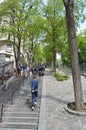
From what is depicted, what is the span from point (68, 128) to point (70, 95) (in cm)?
730

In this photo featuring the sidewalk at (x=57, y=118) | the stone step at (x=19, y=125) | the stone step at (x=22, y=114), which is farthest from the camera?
the stone step at (x=22, y=114)

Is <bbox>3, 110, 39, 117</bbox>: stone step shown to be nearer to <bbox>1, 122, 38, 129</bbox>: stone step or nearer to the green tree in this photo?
<bbox>1, 122, 38, 129</bbox>: stone step

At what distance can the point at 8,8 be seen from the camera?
36219 mm

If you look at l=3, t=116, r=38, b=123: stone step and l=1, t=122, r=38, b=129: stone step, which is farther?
l=3, t=116, r=38, b=123: stone step

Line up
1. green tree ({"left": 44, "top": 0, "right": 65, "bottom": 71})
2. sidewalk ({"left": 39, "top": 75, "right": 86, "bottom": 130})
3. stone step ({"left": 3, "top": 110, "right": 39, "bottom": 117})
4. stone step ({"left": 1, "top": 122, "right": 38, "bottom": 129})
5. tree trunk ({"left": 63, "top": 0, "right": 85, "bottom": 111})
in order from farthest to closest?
1. green tree ({"left": 44, "top": 0, "right": 65, "bottom": 71})
2. tree trunk ({"left": 63, "top": 0, "right": 85, "bottom": 111})
3. stone step ({"left": 3, "top": 110, "right": 39, "bottom": 117})
4. stone step ({"left": 1, "top": 122, "right": 38, "bottom": 129})
5. sidewalk ({"left": 39, "top": 75, "right": 86, "bottom": 130})

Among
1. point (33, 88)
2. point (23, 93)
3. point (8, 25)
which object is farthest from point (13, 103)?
point (8, 25)

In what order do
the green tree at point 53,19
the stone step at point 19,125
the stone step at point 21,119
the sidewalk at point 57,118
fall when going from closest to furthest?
the sidewalk at point 57,118
the stone step at point 19,125
the stone step at point 21,119
the green tree at point 53,19

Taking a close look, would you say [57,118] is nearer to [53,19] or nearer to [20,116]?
[20,116]

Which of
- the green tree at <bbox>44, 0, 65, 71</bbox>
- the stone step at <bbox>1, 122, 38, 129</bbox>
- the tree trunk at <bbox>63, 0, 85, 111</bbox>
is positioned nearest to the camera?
the stone step at <bbox>1, 122, 38, 129</bbox>

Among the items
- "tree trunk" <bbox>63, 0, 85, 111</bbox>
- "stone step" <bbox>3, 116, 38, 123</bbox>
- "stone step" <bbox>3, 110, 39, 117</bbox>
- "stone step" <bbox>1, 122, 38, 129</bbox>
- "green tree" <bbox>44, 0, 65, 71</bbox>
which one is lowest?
"stone step" <bbox>1, 122, 38, 129</bbox>

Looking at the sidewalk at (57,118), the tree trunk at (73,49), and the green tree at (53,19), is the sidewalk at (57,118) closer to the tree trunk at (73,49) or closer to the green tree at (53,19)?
the tree trunk at (73,49)

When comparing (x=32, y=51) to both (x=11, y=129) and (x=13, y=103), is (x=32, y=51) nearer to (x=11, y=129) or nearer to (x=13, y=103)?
(x=13, y=103)

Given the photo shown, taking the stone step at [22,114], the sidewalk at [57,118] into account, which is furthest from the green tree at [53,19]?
the stone step at [22,114]

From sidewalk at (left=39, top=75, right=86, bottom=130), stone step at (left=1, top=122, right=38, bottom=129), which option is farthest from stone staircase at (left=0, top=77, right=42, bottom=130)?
sidewalk at (left=39, top=75, right=86, bottom=130)
